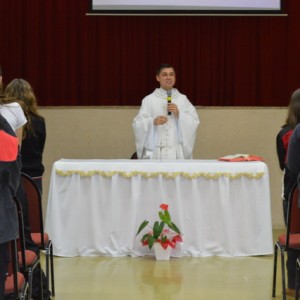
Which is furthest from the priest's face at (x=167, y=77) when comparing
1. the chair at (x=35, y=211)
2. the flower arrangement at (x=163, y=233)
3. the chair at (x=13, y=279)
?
the chair at (x=13, y=279)

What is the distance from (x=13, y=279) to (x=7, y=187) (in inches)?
21.4

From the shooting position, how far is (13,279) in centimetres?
379

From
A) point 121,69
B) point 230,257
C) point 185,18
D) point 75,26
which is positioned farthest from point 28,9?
point 230,257

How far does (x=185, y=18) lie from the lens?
374 inches

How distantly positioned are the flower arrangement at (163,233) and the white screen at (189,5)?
320 cm

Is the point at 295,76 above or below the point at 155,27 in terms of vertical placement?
below

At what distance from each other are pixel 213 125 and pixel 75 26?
2154 millimetres

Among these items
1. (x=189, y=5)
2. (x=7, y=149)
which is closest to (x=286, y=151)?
(x=7, y=149)

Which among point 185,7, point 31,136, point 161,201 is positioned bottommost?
point 161,201

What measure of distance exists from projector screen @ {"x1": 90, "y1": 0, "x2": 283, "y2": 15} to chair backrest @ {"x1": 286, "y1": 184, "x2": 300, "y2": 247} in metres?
4.69

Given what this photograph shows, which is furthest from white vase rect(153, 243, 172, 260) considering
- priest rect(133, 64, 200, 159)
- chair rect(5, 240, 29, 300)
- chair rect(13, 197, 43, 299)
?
chair rect(5, 240, 29, 300)

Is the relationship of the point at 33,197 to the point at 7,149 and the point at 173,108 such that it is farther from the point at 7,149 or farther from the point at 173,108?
the point at 173,108

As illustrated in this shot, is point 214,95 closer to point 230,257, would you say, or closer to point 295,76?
point 295,76

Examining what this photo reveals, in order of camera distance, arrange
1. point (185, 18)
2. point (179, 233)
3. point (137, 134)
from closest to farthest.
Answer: point (179, 233)
point (137, 134)
point (185, 18)
